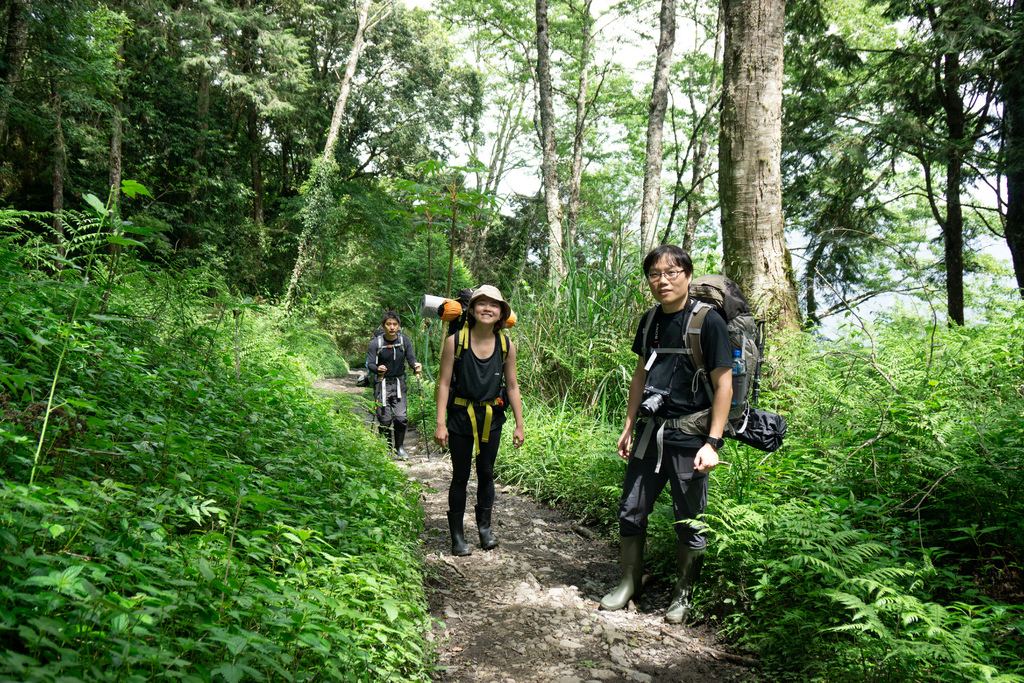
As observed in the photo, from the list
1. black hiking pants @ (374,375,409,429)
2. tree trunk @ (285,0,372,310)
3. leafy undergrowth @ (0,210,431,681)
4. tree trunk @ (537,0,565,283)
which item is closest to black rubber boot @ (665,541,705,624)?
leafy undergrowth @ (0,210,431,681)

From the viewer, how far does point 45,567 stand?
1629 mm

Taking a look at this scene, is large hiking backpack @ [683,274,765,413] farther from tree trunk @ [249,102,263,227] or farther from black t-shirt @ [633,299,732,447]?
tree trunk @ [249,102,263,227]

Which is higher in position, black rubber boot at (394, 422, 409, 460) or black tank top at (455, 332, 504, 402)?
black tank top at (455, 332, 504, 402)

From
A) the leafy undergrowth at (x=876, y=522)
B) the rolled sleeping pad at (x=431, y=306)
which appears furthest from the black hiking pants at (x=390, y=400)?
the leafy undergrowth at (x=876, y=522)

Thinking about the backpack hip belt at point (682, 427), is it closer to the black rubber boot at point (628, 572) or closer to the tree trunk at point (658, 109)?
the black rubber boot at point (628, 572)

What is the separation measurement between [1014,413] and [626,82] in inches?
993

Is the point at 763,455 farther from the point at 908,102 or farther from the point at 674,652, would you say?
the point at 908,102

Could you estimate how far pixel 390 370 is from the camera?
740 centimetres

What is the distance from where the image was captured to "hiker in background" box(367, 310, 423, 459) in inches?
291

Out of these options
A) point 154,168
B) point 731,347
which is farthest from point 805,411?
point 154,168

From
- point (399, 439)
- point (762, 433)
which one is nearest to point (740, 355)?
point (762, 433)

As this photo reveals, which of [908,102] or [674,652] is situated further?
[908,102]

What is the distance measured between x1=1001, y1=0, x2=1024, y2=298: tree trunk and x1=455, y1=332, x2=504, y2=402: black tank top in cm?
907

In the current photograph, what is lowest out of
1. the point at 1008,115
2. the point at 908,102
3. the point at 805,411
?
the point at 805,411
